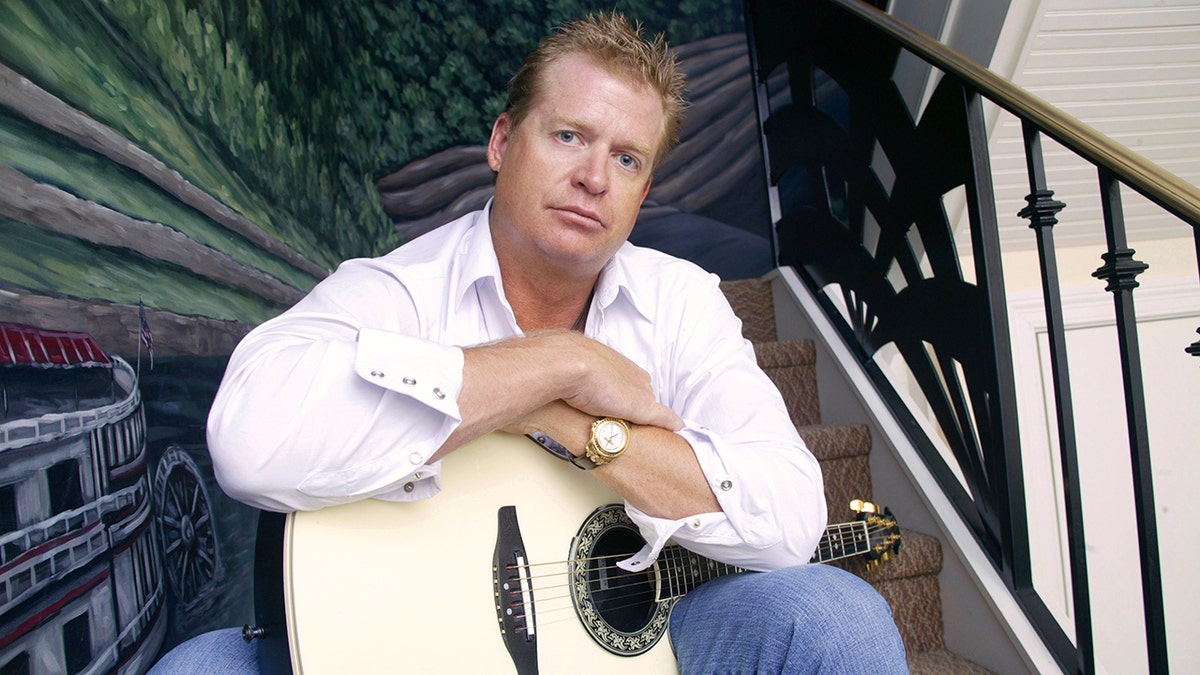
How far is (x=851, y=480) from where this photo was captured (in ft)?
6.44

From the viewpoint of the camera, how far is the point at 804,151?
252cm

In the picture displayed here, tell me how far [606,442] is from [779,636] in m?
0.35

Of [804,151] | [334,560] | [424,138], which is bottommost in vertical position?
[334,560]

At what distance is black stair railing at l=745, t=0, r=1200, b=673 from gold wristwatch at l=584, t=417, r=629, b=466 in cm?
77

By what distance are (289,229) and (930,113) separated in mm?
1509

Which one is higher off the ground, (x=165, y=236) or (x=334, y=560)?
(x=165, y=236)

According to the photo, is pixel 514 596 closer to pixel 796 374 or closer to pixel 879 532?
pixel 879 532

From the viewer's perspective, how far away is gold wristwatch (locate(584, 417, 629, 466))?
111 cm

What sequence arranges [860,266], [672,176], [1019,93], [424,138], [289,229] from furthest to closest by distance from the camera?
1. [672,176]
2. [424,138]
3. [860,266]
4. [289,229]
5. [1019,93]

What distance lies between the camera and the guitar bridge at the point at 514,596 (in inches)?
41.3

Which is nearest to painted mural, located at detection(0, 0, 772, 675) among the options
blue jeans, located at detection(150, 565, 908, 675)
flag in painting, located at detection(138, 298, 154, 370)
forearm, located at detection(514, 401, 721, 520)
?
flag in painting, located at detection(138, 298, 154, 370)

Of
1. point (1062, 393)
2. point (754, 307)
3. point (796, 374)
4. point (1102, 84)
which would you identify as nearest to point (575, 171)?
point (1062, 393)

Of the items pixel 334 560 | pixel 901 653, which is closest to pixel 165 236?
pixel 334 560

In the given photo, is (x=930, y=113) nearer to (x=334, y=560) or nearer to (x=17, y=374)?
(x=334, y=560)
